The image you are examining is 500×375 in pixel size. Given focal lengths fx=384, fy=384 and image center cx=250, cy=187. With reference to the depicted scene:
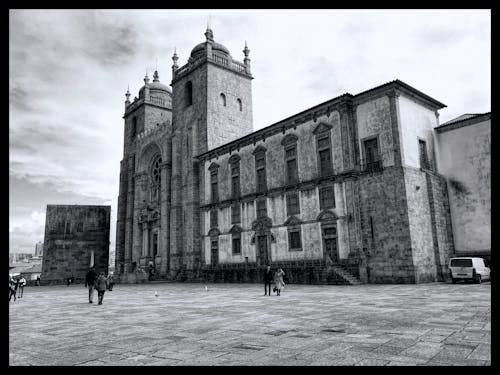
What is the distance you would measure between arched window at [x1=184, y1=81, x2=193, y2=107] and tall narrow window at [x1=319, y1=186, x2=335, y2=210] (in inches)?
747

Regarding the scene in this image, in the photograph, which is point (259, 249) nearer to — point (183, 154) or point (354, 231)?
point (354, 231)

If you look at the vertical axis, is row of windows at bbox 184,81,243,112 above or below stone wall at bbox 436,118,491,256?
above

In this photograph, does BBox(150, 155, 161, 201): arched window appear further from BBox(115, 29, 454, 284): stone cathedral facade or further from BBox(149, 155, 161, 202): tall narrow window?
BBox(115, 29, 454, 284): stone cathedral facade

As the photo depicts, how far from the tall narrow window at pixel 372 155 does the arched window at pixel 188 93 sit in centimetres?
2040

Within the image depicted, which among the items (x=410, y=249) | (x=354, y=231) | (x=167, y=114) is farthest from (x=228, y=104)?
(x=410, y=249)

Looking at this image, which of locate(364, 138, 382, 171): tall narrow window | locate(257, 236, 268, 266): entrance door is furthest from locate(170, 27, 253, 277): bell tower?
locate(364, 138, 382, 171): tall narrow window

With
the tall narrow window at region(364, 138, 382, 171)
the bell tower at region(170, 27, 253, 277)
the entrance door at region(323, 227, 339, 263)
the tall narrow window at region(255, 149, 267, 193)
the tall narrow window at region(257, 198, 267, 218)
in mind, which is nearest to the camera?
the tall narrow window at region(364, 138, 382, 171)

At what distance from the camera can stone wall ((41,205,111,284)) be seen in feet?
145

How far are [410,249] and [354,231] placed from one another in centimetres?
336

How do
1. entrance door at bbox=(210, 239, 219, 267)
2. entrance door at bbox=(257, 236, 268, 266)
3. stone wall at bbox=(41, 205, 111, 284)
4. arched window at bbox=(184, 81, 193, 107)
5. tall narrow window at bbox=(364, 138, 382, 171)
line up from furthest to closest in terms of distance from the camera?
1. stone wall at bbox=(41, 205, 111, 284)
2. arched window at bbox=(184, 81, 193, 107)
3. entrance door at bbox=(210, 239, 219, 267)
4. entrance door at bbox=(257, 236, 268, 266)
5. tall narrow window at bbox=(364, 138, 382, 171)

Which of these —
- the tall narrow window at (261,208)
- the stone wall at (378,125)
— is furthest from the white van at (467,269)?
the tall narrow window at (261,208)

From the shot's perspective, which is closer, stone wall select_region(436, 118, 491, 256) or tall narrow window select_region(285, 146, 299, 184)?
stone wall select_region(436, 118, 491, 256)

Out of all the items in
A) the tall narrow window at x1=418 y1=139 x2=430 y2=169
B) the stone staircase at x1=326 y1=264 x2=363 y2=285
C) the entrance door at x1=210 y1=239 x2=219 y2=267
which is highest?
the tall narrow window at x1=418 y1=139 x2=430 y2=169
